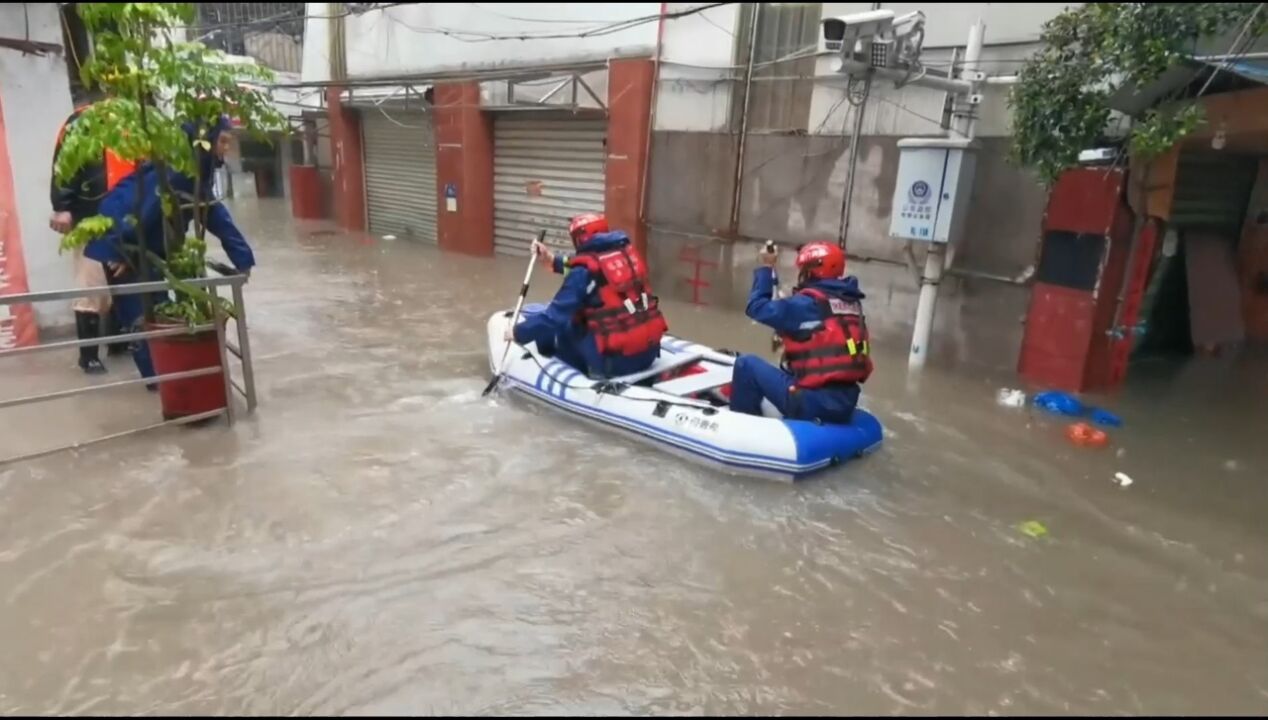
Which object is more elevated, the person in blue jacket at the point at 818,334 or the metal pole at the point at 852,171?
the metal pole at the point at 852,171

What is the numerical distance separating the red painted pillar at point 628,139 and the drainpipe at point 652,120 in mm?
17

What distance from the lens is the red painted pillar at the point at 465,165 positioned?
12562 millimetres

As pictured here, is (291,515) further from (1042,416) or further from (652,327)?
(1042,416)

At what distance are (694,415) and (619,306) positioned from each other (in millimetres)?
1007

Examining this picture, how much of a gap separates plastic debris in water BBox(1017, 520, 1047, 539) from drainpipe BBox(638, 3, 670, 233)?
640cm

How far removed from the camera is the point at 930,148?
21.2 feet

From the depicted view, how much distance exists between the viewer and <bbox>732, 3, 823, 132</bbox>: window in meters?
8.06

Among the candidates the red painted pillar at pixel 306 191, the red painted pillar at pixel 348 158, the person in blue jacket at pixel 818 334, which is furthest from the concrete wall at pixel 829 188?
the red painted pillar at pixel 306 191

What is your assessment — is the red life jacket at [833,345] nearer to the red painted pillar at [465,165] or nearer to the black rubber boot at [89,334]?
the black rubber boot at [89,334]

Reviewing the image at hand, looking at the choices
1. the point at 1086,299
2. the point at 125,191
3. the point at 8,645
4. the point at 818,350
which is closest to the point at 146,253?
the point at 125,191

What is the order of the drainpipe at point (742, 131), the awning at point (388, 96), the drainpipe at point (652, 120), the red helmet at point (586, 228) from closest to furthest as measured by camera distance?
1. the red helmet at point (586, 228)
2. the drainpipe at point (742, 131)
3. the drainpipe at point (652, 120)
4. the awning at point (388, 96)

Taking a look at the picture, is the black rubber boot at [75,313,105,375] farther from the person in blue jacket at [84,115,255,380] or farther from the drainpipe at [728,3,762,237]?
the drainpipe at [728,3,762,237]

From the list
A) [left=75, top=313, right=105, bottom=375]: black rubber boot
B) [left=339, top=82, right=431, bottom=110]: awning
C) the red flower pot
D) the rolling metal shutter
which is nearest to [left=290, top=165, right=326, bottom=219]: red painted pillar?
[left=339, top=82, right=431, bottom=110]: awning

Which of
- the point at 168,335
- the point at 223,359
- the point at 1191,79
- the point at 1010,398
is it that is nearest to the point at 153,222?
the point at 168,335
